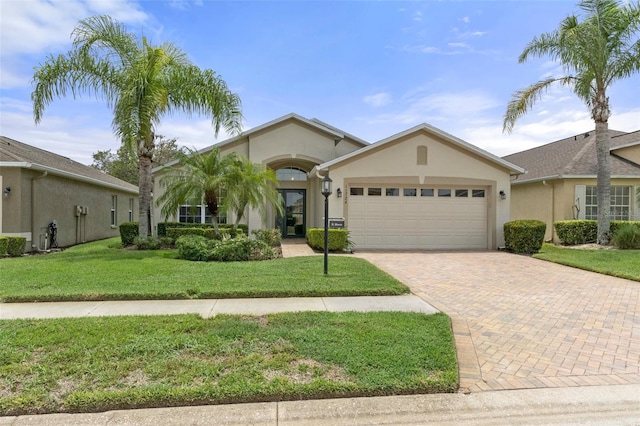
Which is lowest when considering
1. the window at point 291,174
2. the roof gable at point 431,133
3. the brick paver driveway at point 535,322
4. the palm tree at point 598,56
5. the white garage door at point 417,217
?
the brick paver driveway at point 535,322

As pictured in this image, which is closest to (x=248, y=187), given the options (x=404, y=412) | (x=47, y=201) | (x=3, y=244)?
(x=3, y=244)

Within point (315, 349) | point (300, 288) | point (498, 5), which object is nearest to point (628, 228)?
point (498, 5)

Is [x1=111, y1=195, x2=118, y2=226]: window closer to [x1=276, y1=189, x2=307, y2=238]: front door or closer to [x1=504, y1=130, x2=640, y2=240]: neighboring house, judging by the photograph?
[x1=276, y1=189, x2=307, y2=238]: front door

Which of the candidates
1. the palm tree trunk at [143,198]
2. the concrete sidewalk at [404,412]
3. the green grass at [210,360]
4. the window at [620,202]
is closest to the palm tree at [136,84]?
the palm tree trunk at [143,198]

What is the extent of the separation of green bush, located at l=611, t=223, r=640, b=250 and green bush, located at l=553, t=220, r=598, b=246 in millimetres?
1324

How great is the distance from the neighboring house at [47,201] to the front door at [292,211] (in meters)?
8.66

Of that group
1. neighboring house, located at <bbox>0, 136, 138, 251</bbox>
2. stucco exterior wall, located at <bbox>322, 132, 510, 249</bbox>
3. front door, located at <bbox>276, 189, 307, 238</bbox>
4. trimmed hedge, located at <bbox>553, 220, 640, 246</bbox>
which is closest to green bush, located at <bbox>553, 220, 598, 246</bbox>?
trimmed hedge, located at <bbox>553, 220, 640, 246</bbox>

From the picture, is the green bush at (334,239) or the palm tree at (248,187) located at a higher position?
the palm tree at (248,187)

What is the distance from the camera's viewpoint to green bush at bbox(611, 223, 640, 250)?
12.9m

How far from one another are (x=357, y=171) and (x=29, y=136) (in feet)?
63.0

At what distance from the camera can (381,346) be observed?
13.6 feet

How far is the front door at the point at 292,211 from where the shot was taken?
18438 mm

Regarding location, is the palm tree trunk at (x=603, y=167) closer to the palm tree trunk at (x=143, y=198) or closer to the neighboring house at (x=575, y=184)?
the neighboring house at (x=575, y=184)

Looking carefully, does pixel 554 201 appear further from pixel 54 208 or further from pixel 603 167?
pixel 54 208
